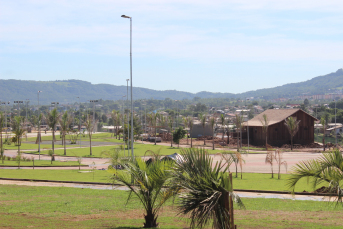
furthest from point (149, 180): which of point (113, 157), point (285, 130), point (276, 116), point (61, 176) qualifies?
point (276, 116)

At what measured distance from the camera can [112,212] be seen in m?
15.5

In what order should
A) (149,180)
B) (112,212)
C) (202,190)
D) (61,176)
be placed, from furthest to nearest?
(61,176)
(112,212)
(149,180)
(202,190)

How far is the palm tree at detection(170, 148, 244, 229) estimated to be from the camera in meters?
9.41

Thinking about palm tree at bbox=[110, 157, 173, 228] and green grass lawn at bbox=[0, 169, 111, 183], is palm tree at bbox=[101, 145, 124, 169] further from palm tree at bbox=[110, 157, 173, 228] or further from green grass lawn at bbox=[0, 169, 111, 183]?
green grass lawn at bbox=[0, 169, 111, 183]

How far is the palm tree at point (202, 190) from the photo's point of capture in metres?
9.41

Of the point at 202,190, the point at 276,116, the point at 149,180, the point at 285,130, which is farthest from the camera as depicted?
the point at 276,116

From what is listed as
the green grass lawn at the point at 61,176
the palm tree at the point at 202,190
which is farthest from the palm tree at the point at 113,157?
the palm tree at the point at 202,190

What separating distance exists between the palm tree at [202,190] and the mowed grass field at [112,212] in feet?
3.89

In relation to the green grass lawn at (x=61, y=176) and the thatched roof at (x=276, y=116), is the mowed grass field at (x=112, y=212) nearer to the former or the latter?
the green grass lawn at (x=61, y=176)

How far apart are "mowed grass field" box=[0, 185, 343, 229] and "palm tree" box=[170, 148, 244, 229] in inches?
46.7

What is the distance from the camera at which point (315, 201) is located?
18328mm

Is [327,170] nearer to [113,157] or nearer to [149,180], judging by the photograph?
[149,180]

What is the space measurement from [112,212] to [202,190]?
23.4 ft

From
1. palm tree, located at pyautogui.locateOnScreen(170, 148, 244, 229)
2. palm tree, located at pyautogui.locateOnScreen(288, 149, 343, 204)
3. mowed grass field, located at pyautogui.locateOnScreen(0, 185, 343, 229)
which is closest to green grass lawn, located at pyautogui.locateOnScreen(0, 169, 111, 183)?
mowed grass field, located at pyautogui.locateOnScreen(0, 185, 343, 229)
